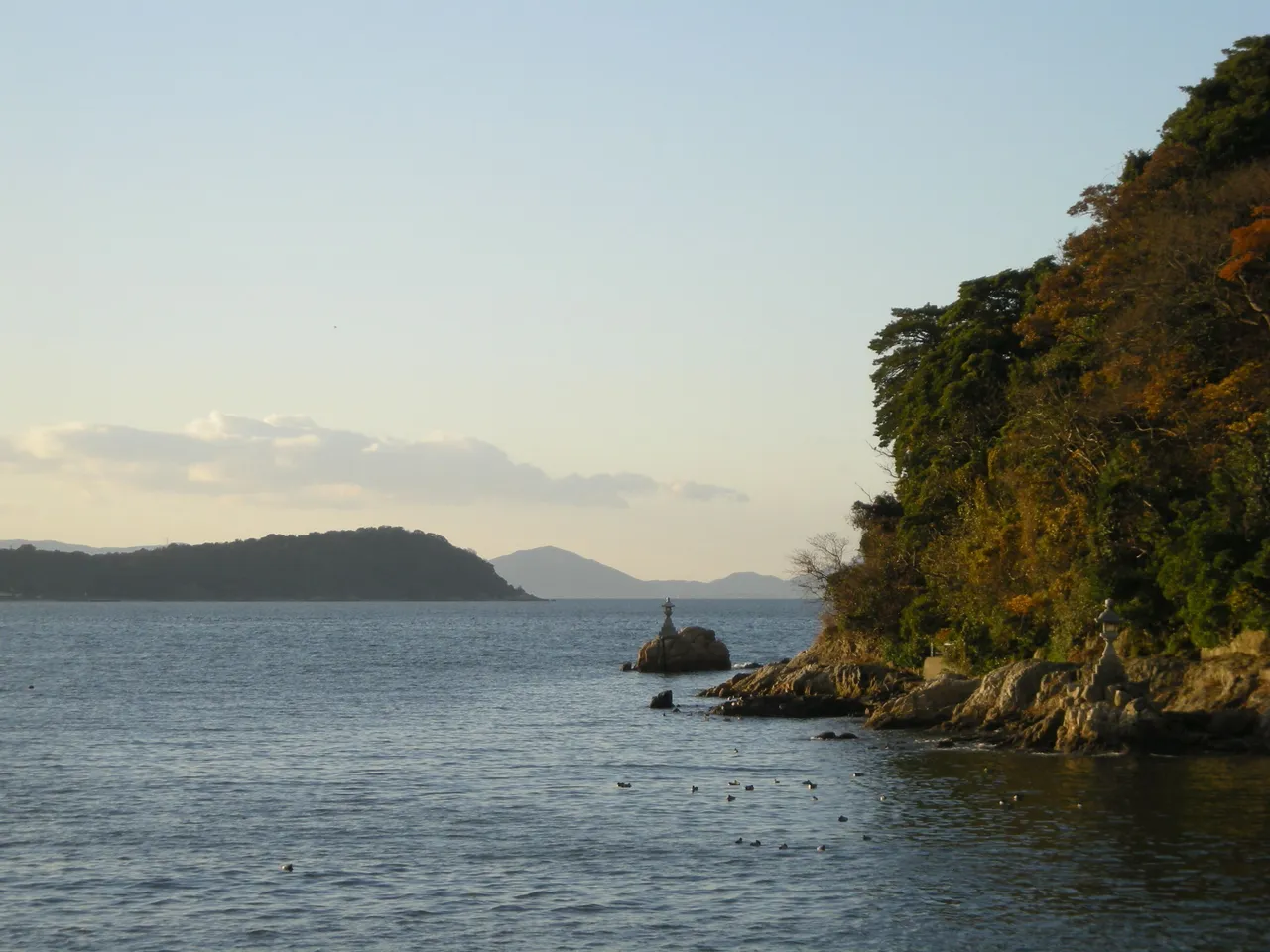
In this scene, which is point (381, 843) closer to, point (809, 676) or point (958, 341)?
point (809, 676)

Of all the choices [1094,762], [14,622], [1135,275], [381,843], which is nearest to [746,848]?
[381,843]

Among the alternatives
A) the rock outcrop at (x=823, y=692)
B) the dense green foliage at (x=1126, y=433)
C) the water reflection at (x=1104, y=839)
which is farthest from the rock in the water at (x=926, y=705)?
the water reflection at (x=1104, y=839)

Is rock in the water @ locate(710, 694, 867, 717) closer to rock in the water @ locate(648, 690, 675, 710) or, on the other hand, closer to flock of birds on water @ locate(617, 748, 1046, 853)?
rock in the water @ locate(648, 690, 675, 710)

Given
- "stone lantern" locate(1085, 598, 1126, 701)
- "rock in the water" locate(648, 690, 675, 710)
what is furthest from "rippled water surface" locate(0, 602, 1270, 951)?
"rock in the water" locate(648, 690, 675, 710)

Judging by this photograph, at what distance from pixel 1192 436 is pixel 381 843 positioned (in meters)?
31.1

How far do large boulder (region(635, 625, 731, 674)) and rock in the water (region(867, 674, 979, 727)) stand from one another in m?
39.9

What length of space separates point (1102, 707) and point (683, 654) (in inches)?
2015

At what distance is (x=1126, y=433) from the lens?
165 ft

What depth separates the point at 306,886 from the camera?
27.2 meters

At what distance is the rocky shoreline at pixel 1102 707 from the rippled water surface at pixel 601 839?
5.05 ft

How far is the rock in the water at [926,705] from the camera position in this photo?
5050 centimetres

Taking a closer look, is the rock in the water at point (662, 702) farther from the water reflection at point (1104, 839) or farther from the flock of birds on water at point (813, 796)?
the flock of birds on water at point (813, 796)

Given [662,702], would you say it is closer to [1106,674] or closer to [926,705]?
[926,705]

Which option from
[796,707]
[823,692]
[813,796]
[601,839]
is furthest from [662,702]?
[601,839]
